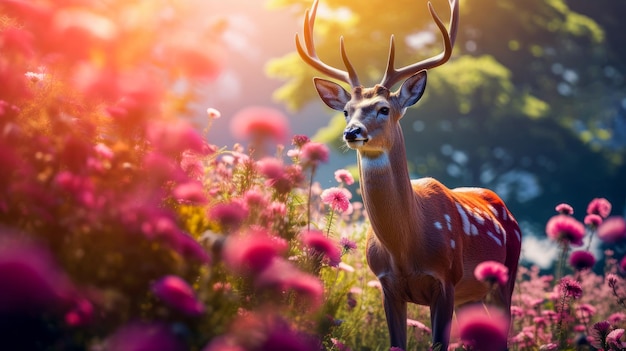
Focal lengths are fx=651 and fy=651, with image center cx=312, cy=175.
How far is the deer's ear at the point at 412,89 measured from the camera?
420 centimetres

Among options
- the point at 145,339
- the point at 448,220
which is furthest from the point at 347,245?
the point at 145,339

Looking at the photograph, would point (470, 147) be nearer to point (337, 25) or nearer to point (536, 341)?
point (337, 25)

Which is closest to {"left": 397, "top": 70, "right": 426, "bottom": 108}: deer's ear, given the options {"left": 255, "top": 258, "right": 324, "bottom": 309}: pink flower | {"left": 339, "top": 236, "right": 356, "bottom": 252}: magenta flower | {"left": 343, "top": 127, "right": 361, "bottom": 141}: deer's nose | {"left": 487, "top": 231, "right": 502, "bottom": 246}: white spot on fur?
{"left": 343, "top": 127, "right": 361, "bottom": 141}: deer's nose

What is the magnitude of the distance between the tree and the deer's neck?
48.5 feet

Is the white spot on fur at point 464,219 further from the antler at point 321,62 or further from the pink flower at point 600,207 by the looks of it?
the antler at point 321,62

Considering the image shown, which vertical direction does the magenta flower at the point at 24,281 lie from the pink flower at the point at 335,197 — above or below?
above

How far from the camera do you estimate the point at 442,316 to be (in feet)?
12.5

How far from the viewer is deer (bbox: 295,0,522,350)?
381cm

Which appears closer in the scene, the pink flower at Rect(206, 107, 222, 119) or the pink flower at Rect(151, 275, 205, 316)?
the pink flower at Rect(151, 275, 205, 316)

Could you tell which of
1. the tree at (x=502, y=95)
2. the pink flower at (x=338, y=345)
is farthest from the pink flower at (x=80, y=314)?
the tree at (x=502, y=95)

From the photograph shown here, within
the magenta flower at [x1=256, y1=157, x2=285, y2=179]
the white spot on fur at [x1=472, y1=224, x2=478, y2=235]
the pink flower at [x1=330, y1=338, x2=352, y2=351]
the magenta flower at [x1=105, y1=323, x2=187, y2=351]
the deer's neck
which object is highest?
the magenta flower at [x1=256, y1=157, x2=285, y2=179]

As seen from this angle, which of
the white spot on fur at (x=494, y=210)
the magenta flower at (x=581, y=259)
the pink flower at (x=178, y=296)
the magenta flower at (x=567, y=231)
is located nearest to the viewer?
the pink flower at (x=178, y=296)

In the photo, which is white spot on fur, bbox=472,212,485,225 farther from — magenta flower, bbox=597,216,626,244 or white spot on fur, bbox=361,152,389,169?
magenta flower, bbox=597,216,626,244

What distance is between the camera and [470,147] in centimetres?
1950
